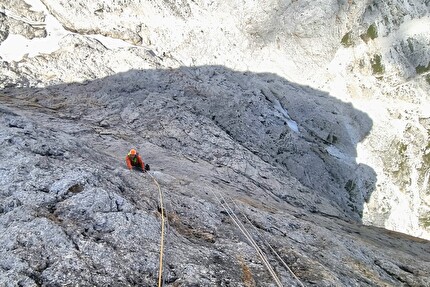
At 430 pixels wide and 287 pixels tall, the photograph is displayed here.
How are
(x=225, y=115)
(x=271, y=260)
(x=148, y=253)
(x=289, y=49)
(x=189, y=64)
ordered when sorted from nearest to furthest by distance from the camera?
(x=148, y=253) → (x=271, y=260) → (x=225, y=115) → (x=189, y=64) → (x=289, y=49)

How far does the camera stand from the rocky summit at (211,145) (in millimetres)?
12641

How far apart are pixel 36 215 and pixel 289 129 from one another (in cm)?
3509

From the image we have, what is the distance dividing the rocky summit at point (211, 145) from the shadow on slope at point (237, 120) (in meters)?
0.22

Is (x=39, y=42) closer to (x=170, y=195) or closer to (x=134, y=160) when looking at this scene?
(x=134, y=160)

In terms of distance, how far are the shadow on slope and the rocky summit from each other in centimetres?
22

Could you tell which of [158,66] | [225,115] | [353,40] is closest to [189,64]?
[158,66]

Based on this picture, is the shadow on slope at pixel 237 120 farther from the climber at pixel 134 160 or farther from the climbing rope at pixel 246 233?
the climbing rope at pixel 246 233

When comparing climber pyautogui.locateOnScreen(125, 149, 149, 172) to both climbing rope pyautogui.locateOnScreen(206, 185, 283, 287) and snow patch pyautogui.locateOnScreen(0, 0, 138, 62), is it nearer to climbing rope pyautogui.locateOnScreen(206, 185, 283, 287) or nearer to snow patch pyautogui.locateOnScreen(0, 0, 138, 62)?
climbing rope pyautogui.locateOnScreen(206, 185, 283, 287)

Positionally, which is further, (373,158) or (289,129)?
(373,158)

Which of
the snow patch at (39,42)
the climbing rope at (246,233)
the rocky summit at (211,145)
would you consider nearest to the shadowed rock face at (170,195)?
the rocky summit at (211,145)

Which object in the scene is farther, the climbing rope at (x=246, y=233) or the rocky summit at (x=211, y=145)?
the rocky summit at (x=211, y=145)

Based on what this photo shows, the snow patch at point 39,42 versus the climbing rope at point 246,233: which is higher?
the snow patch at point 39,42

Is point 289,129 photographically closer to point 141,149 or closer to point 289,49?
point 289,49

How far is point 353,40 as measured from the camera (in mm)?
53719
